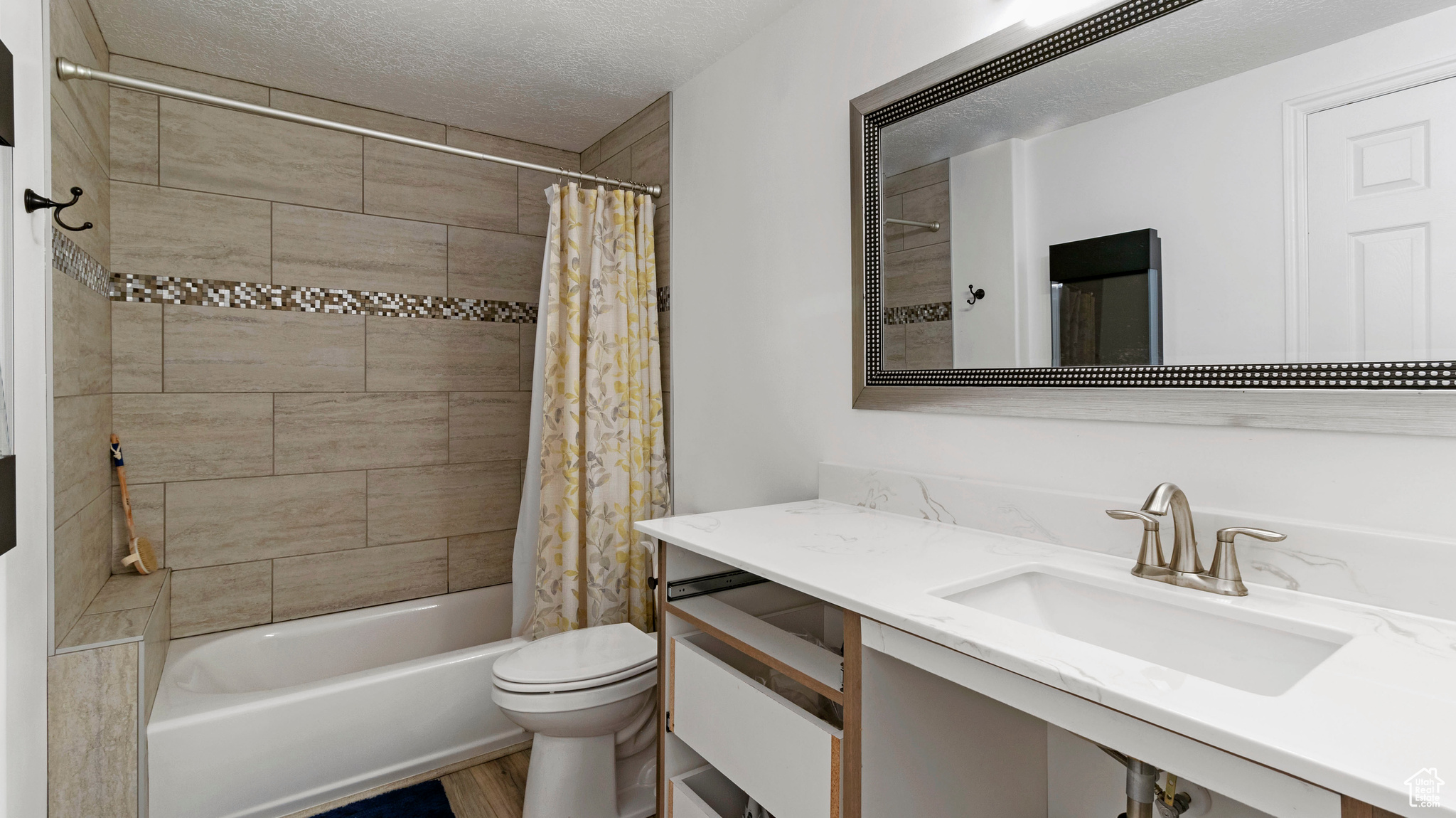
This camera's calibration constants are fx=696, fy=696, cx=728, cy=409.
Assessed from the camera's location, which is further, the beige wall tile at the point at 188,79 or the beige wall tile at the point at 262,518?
the beige wall tile at the point at 262,518

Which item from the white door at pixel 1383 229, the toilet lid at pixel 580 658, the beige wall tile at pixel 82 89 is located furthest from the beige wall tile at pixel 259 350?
the white door at pixel 1383 229

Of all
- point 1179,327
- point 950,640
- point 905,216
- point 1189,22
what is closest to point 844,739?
point 950,640

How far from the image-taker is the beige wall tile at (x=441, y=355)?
8.73 ft

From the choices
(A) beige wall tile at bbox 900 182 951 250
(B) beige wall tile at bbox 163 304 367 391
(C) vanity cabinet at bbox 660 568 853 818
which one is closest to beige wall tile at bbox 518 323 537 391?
(B) beige wall tile at bbox 163 304 367 391

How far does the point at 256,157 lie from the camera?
241cm

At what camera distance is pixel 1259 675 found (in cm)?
93

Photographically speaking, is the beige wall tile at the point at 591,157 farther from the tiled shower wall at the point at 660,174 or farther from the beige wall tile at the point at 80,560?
the beige wall tile at the point at 80,560

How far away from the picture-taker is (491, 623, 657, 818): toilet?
172 centimetres

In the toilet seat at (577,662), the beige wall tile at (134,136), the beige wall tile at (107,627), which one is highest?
the beige wall tile at (134,136)

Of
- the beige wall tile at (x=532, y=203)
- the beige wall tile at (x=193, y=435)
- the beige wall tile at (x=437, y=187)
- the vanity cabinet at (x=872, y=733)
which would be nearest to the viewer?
the vanity cabinet at (x=872, y=733)

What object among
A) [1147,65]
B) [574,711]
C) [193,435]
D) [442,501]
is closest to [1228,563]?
[1147,65]

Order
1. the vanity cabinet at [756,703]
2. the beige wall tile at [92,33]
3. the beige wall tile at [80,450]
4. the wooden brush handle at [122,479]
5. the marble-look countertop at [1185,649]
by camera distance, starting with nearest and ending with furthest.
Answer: the marble-look countertop at [1185,649] → the vanity cabinet at [756,703] → the beige wall tile at [80,450] → the beige wall tile at [92,33] → the wooden brush handle at [122,479]

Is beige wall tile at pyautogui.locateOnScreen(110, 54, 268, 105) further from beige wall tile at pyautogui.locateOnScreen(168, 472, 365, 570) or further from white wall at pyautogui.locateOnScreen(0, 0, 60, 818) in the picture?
beige wall tile at pyautogui.locateOnScreen(168, 472, 365, 570)

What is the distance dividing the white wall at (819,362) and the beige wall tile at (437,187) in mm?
857
